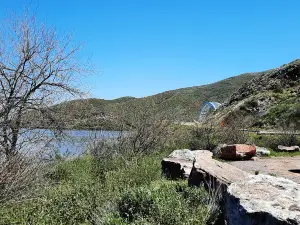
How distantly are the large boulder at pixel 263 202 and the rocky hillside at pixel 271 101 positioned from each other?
2109 centimetres

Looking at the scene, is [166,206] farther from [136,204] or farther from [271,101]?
[271,101]

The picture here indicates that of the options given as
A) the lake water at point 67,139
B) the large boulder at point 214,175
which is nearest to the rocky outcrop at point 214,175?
the large boulder at point 214,175

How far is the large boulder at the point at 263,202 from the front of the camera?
4246mm

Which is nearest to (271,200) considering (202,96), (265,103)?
(265,103)

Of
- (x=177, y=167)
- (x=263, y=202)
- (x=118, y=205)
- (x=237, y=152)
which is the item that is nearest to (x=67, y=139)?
(x=177, y=167)

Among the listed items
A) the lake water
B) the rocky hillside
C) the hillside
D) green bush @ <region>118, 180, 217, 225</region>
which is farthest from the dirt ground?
the rocky hillside

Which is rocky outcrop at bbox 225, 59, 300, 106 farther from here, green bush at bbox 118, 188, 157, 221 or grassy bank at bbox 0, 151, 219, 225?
green bush at bbox 118, 188, 157, 221

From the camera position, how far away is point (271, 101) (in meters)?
45.3

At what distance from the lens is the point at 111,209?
6.95m

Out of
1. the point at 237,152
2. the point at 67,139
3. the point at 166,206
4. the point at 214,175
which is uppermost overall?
the point at 67,139

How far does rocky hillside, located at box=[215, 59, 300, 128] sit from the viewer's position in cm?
3459

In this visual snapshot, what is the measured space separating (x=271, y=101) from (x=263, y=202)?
140 feet

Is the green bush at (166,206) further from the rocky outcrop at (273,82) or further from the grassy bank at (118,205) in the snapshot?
the rocky outcrop at (273,82)

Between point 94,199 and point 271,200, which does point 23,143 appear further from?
point 271,200
